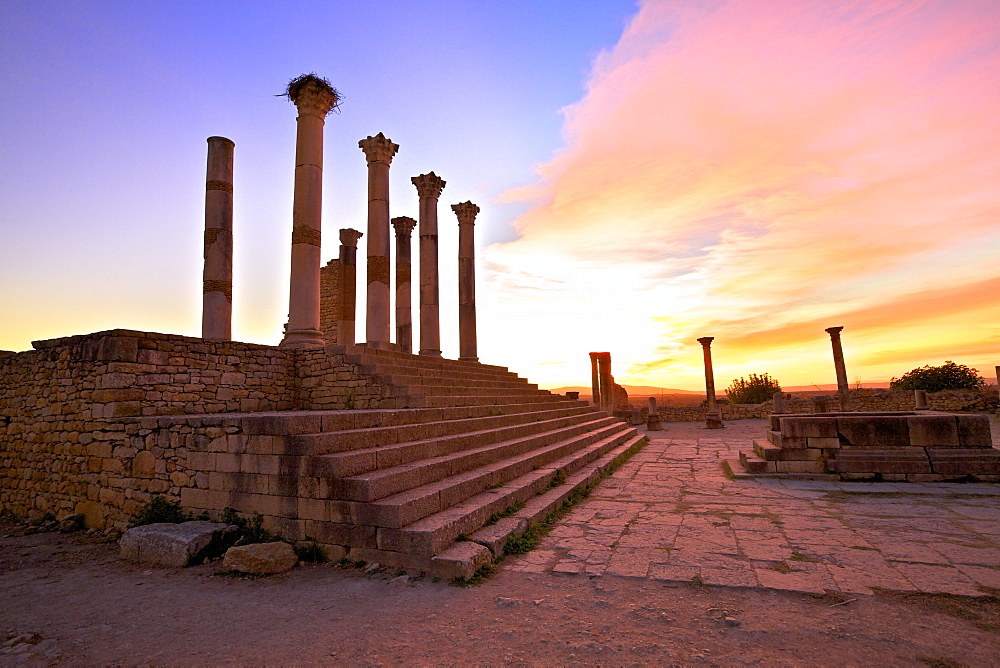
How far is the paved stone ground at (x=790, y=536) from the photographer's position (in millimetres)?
3799

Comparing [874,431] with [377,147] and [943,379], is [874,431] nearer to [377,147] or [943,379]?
[377,147]

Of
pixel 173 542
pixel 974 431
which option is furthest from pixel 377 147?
pixel 974 431

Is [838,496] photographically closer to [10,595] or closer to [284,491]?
[284,491]

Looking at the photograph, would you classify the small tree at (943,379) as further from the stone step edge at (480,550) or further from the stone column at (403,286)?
the stone step edge at (480,550)

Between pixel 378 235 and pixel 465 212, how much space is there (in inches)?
176

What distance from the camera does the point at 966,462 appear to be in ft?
23.2

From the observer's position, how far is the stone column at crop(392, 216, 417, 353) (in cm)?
1755

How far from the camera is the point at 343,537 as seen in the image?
173 inches

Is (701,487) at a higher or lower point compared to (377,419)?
lower

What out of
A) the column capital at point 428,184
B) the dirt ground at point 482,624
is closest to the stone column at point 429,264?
the column capital at point 428,184

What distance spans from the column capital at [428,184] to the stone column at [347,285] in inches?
156

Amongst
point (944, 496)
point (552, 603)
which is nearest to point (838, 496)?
point (944, 496)

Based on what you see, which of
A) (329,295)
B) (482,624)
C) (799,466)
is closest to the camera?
(482,624)

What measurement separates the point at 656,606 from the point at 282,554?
10.4 ft
